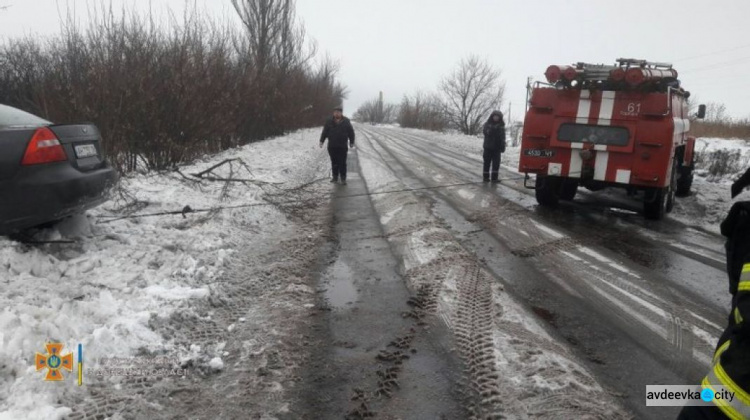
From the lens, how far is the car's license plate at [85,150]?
4445 mm

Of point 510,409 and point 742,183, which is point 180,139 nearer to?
point 510,409

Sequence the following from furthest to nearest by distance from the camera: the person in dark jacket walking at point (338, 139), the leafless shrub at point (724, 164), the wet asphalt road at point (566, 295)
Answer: the leafless shrub at point (724, 164) → the person in dark jacket walking at point (338, 139) → the wet asphalt road at point (566, 295)

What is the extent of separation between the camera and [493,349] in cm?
329

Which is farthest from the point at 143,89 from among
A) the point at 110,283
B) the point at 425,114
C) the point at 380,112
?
the point at 380,112

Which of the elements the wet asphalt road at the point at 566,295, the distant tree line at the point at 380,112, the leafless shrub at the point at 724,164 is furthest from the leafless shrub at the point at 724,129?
the distant tree line at the point at 380,112

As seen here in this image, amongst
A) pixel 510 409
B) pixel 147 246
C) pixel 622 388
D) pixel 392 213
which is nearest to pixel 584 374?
pixel 622 388

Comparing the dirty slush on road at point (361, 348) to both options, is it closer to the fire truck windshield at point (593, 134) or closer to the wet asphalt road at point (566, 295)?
the wet asphalt road at point (566, 295)

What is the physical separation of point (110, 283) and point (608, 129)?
7.34m

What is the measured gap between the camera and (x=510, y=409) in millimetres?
2619

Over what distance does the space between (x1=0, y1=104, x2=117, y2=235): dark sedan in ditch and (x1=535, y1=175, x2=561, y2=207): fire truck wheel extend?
7.07 metres

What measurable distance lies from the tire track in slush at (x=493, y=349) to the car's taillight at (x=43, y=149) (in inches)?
133

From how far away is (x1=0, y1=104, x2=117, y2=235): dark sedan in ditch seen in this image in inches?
147

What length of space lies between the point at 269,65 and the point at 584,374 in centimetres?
1959

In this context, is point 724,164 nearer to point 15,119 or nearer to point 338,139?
point 338,139
